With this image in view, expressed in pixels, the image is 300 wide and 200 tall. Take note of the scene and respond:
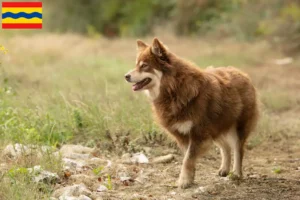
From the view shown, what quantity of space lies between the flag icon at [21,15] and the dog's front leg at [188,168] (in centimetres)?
247

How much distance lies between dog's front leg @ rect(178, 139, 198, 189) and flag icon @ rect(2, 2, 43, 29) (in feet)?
8.11

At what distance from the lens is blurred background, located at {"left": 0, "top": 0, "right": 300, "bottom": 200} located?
8502 mm

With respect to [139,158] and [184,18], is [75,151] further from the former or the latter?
[184,18]

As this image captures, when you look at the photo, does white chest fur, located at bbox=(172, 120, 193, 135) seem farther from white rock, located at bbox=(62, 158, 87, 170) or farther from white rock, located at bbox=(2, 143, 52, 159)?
white rock, located at bbox=(2, 143, 52, 159)

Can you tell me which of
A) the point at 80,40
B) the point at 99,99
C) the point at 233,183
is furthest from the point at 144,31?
the point at 233,183

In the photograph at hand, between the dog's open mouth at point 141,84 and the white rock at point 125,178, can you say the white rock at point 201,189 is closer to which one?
the white rock at point 125,178

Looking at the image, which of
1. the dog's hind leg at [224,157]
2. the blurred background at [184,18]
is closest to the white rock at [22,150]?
the dog's hind leg at [224,157]

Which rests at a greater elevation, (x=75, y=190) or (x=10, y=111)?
(x=10, y=111)

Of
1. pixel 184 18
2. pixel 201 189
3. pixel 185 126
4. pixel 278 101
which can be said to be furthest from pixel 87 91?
pixel 184 18

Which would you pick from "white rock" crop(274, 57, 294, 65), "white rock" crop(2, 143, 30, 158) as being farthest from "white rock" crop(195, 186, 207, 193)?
"white rock" crop(274, 57, 294, 65)

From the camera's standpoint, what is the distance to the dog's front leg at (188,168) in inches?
279

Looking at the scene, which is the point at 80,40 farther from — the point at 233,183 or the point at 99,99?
the point at 233,183

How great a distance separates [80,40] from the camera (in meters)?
21.6

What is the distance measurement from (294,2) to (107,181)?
12979mm
